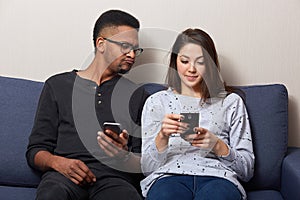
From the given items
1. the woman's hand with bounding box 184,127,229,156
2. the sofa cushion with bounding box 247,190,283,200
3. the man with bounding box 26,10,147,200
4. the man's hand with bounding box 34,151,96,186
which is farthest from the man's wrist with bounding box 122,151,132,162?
the sofa cushion with bounding box 247,190,283,200

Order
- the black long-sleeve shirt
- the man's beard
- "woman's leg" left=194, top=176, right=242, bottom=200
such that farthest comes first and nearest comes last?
the man's beard → the black long-sleeve shirt → "woman's leg" left=194, top=176, right=242, bottom=200

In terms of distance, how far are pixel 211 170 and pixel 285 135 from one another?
0.39 meters

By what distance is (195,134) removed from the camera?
1650mm

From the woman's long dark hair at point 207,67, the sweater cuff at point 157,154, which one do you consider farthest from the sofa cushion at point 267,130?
the sweater cuff at point 157,154

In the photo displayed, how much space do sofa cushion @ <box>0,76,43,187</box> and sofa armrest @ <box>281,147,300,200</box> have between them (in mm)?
898

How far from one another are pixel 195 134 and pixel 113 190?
0.33m

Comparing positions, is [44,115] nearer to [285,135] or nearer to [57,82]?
[57,82]

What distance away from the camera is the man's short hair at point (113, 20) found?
1970mm

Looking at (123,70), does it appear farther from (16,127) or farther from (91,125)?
(16,127)

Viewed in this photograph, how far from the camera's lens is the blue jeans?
5.19ft

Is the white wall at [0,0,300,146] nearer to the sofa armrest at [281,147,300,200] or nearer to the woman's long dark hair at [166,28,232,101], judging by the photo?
the woman's long dark hair at [166,28,232,101]

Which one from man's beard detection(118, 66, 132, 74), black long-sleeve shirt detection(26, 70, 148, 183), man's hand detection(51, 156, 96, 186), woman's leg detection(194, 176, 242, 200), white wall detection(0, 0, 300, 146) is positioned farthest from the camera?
white wall detection(0, 0, 300, 146)

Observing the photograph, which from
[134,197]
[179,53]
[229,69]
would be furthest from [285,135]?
[134,197]

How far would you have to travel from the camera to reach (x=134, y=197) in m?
1.63
